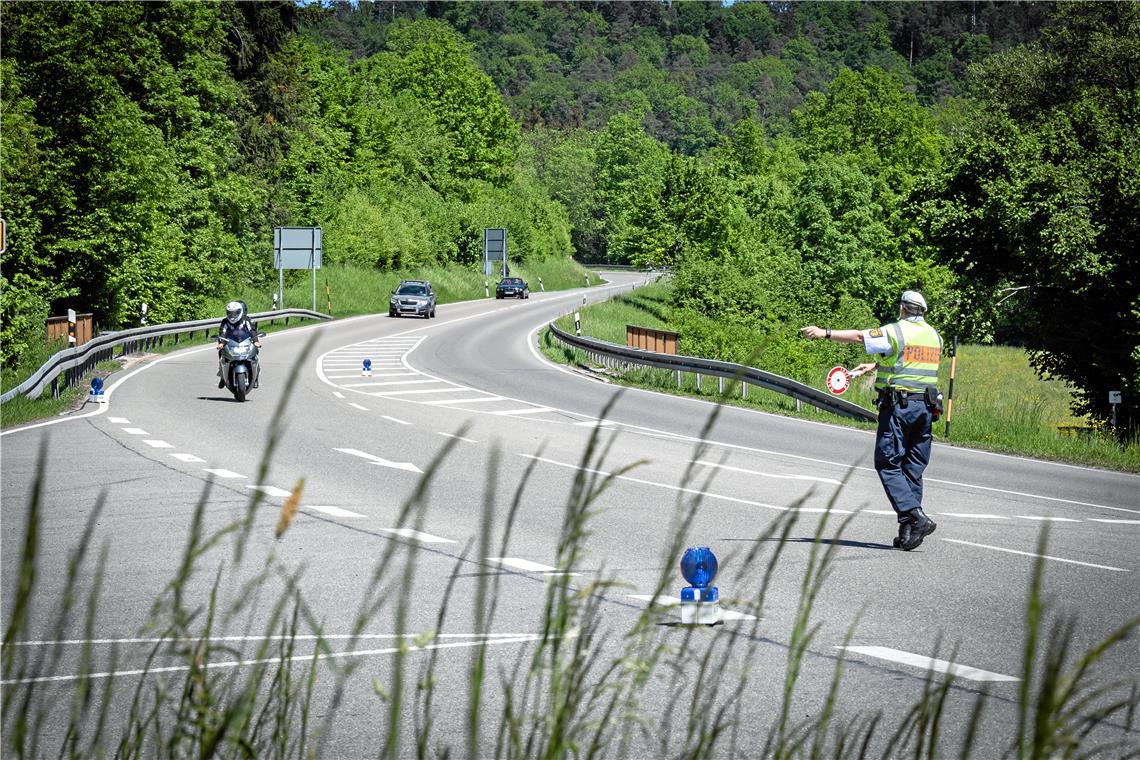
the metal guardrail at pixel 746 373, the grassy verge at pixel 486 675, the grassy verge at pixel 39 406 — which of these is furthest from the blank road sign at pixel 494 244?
the grassy verge at pixel 486 675

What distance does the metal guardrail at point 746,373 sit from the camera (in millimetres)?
23719

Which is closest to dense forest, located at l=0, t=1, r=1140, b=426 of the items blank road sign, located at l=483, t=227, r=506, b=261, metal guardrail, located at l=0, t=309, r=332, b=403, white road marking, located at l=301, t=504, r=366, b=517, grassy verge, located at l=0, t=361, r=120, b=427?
metal guardrail, located at l=0, t=309, r=332, b=403

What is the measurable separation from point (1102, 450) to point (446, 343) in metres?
26.9

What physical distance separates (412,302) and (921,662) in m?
51.4

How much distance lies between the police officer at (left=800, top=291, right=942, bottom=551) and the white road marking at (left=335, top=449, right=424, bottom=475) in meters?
6.06

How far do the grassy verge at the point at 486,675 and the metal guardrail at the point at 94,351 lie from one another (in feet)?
36.4

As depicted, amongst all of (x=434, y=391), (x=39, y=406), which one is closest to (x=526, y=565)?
(x=39, y=406)

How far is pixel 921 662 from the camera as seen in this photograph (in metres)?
6.66

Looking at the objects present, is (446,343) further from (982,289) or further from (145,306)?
(982,289)

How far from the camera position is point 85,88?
34.6m

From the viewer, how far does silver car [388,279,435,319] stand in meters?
57.3

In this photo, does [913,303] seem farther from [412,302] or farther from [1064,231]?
[412,302]

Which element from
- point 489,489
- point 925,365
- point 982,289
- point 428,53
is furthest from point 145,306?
point 428,53

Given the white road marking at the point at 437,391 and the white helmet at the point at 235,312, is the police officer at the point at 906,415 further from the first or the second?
the white road marking at the point at 437,391
